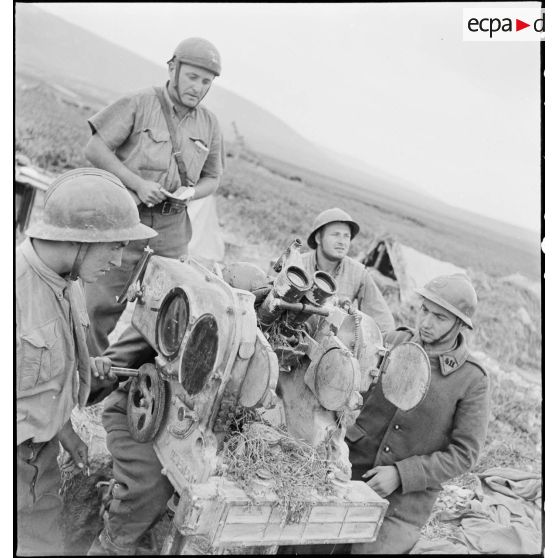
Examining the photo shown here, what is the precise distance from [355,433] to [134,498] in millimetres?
1573

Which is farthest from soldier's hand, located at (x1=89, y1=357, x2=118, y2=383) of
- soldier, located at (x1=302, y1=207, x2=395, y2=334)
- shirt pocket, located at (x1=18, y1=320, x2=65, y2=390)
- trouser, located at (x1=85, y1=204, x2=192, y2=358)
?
soldier, located at (x1=302, y1=207, x2=395, y2=334)

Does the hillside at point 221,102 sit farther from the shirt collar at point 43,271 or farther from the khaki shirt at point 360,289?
the shirt collar at point 43,271

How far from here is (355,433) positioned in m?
4.88

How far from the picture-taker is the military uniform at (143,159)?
5352mm

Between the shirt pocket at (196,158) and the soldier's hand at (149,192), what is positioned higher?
the shirt pocket at (196,158)

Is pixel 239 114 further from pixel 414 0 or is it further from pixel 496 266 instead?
pixel 414 0

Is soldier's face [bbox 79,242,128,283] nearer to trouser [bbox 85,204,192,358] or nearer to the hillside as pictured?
trouser [bbox 85,204,192,358]

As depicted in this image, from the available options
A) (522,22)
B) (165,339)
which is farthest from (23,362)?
(522,22)

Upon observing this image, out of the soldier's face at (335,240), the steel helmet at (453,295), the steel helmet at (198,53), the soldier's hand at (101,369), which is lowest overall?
the soldier's hand at (101,369)

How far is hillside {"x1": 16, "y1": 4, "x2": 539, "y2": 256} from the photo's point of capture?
6.79 meters

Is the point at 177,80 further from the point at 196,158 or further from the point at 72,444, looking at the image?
the point at 72,444

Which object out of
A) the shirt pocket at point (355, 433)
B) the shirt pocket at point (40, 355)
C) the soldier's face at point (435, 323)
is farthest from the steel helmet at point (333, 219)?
the shirt pocket at point (40, 355)

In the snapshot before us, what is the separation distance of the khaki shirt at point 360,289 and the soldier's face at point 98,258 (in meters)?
2.73

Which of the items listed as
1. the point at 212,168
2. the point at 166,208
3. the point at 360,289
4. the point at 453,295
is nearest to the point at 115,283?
the point at 166,208
